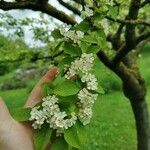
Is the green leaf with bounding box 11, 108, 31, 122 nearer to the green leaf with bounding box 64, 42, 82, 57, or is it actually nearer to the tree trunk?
the green leaf with bounding box 64, 42, 82, 57

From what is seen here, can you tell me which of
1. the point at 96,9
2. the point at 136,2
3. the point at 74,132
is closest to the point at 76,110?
the point at 74,132

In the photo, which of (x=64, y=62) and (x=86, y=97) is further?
(x=64, y=62)

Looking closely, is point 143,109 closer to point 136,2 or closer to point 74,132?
point 136,2

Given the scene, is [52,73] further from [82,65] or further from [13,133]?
[13,133]

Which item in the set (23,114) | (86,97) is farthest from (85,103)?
(23,114)

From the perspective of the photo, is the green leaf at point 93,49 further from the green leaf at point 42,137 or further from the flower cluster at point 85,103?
the green leaf at point 42,137
